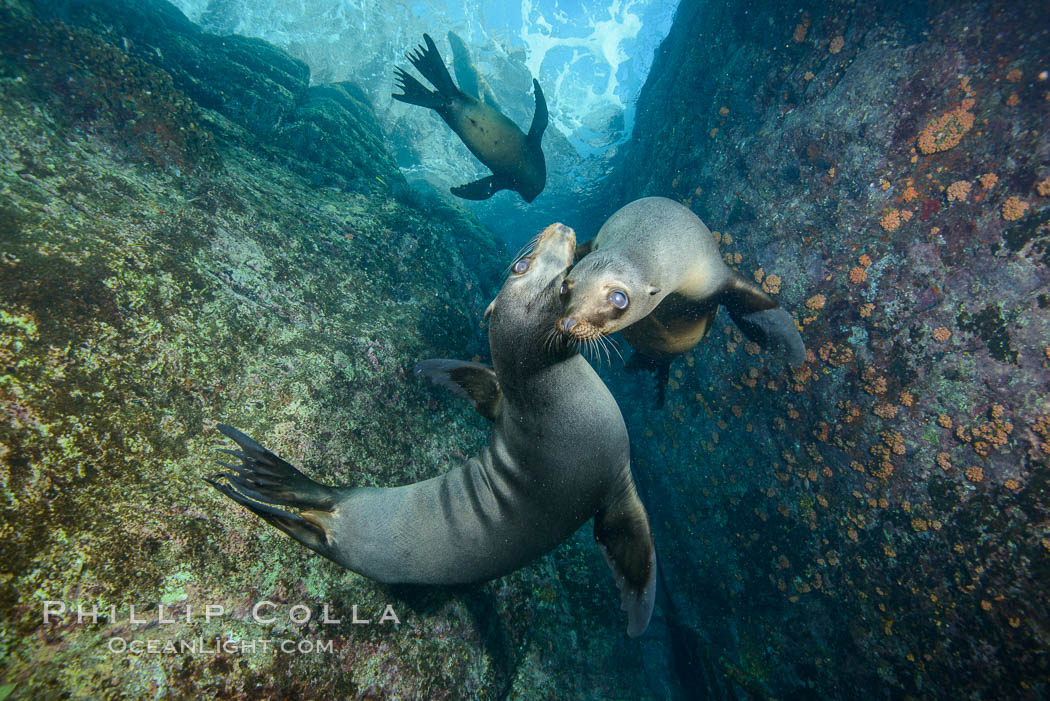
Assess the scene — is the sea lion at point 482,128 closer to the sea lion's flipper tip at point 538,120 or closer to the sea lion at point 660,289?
the sea lion's flipper tip at point 538,120

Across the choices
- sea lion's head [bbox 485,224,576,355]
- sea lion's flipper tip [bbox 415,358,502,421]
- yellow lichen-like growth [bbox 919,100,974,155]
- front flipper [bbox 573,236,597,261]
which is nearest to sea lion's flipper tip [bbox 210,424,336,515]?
sea lion's flipper tip [bbox 415,358,502,421]

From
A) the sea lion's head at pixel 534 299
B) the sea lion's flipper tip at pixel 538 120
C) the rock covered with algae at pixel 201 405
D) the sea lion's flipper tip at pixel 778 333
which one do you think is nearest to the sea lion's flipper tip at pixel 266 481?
the rock covered with algae at pixel 201 405

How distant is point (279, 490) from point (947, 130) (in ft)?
18.5

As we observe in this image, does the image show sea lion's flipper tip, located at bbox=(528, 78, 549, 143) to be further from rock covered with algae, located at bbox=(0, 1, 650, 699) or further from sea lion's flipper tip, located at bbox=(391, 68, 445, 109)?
rock covered with algae, located at bbox=(0, 1, 650, 699)

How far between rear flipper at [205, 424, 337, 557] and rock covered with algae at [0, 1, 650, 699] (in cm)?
15

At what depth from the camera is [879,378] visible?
324 cm

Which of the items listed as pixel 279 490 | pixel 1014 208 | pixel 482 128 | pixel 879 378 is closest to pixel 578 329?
pixel 279 490

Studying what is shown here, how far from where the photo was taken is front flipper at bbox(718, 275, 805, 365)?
3203mm

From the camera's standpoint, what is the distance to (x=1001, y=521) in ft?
8.61

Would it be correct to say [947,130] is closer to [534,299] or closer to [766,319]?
[766,319]

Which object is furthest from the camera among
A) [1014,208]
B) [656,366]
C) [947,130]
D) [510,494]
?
[656,366]

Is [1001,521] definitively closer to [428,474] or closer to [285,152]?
[428,474]

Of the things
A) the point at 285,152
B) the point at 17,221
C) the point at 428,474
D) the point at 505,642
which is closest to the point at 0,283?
the point at 17,221

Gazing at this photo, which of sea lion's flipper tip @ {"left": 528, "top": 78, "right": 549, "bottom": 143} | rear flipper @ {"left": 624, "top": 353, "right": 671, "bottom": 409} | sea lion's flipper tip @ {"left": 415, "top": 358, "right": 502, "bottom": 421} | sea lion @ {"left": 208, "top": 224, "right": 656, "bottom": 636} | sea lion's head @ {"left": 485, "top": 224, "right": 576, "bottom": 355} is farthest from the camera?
sea lion's flipper tip @ {"left": 528, "top": 78, "right": 549, "bottom": 143}
